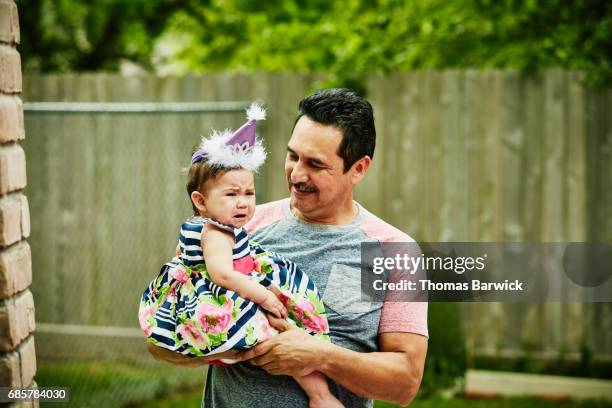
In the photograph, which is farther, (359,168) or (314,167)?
(359,168)

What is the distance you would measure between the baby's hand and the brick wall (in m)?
0.62

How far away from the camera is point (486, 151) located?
5.43m

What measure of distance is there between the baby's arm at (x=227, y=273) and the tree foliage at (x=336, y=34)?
348 centimetres

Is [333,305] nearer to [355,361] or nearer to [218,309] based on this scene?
[355,361]

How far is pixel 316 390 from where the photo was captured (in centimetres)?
218

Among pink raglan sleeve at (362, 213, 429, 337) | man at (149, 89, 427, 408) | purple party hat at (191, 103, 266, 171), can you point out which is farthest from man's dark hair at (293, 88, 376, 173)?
pink raglan sleeve at (362, 213, 429, 337)

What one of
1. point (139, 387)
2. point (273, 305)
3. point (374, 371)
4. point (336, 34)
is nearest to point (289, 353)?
point (273, 305)

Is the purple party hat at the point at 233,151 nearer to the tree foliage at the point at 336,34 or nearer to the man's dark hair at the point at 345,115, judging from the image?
the man's dark hair at the point at 345,115

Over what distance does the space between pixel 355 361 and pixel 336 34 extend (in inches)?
176

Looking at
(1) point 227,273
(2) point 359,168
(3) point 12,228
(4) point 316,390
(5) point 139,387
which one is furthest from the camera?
(5) point 139,387

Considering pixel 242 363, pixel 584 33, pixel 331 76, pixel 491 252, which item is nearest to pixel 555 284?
pixel 491 252

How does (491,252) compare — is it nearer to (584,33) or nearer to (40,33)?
(584,33)

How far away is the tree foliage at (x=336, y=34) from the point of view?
518cm

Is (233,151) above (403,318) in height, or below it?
above
